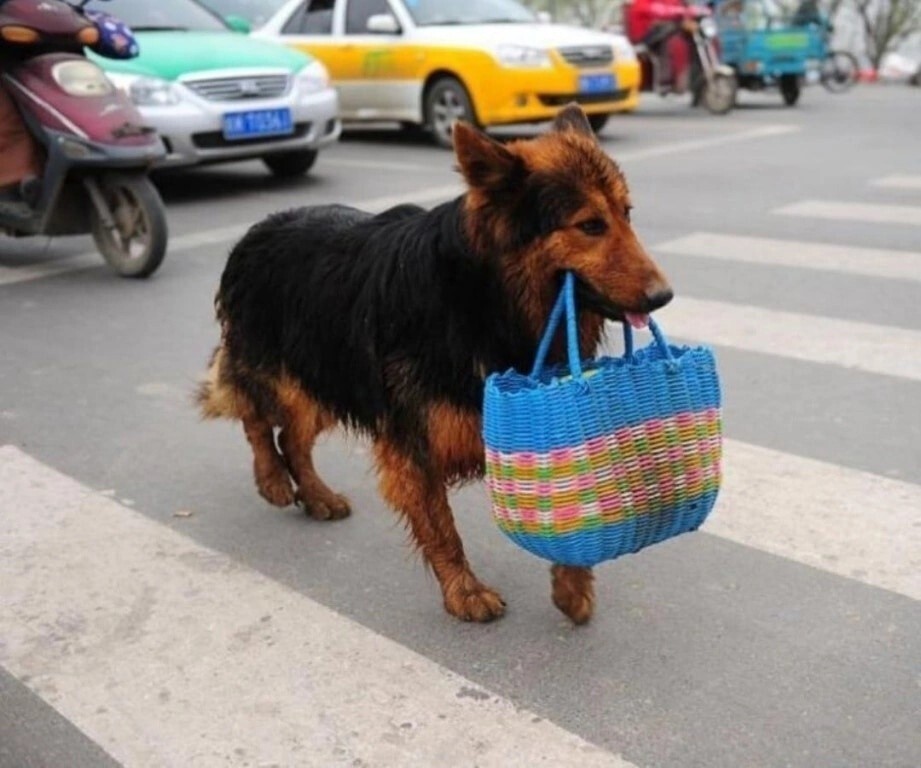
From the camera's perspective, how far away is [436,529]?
3551 millimetres

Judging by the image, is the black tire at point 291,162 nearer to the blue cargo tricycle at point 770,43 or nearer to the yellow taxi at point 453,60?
the yellow taxi at point 453,60

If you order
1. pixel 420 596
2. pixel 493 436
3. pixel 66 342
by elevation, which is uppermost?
pixel 493 436

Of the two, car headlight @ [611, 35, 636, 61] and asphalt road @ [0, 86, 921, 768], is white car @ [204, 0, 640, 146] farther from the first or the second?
asphalt road @ [0, 86, 921, 768]

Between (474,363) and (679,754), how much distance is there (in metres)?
1.08

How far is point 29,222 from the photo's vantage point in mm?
7969

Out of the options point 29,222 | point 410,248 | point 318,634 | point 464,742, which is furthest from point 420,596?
point 29,222

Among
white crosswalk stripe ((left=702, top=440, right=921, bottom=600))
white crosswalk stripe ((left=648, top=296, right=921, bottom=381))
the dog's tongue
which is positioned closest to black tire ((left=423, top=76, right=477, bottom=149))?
white crosswalk stripe ((left=648, top=296, right=921, bottom=381))

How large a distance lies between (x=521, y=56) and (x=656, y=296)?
10.3 metres

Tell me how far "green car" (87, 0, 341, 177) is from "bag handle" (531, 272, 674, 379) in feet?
24.5

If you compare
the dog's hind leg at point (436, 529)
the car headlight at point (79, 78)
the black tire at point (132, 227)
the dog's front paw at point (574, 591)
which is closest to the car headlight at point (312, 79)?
the car headlight at point (79, 78)

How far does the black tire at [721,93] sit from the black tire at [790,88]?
1290mm

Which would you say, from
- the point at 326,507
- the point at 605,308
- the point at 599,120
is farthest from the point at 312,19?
the point at 605,308

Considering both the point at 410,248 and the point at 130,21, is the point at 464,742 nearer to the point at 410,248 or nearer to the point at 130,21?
the point at 410,248

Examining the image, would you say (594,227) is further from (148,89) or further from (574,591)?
(148,89)
